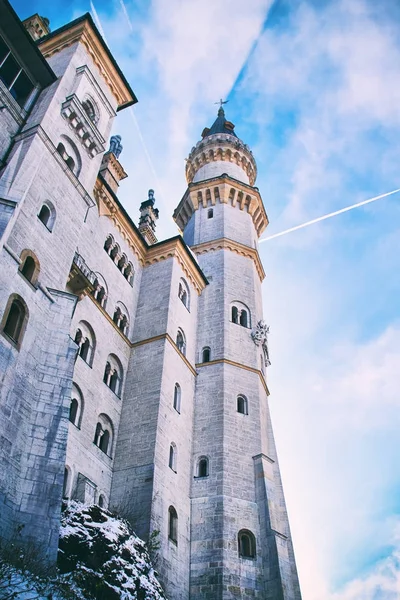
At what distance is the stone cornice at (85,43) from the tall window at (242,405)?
642 inches

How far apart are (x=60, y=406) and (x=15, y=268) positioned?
13.2ft

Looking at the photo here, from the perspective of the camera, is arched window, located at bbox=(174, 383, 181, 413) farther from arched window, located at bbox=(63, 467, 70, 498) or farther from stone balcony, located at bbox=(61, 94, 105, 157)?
stone balcony, located at bbox=(61, 94, 105, 157)

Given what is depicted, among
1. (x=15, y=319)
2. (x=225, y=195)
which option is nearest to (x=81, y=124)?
(x=15, y=319)

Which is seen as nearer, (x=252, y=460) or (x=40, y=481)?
(x=40, y=481)

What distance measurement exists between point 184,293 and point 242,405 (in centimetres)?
709

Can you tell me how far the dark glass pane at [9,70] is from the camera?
70.0ft

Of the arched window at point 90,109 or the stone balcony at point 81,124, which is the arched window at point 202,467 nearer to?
the stone balcony at point 81,124

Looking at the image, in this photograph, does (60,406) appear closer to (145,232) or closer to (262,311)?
(262,311)

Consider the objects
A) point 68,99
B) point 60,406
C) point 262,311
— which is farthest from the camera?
point 262,311

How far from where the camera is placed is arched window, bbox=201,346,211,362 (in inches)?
1165

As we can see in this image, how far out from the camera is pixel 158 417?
2305 centimetres

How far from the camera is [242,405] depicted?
27.5m

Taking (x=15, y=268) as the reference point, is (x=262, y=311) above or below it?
above

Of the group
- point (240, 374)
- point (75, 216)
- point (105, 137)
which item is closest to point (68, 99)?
point (105, 137)
